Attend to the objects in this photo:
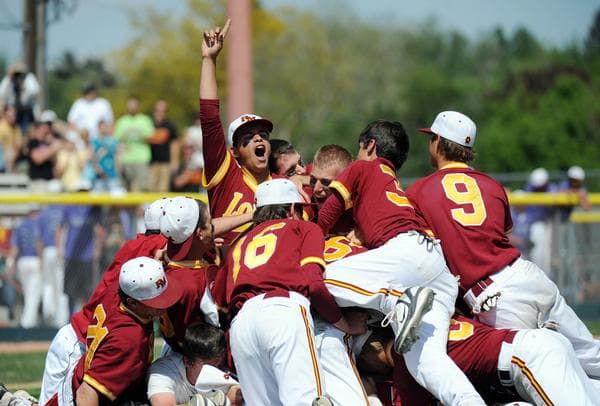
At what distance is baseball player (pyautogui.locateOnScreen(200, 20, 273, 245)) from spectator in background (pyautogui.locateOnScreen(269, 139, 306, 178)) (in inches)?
10.8

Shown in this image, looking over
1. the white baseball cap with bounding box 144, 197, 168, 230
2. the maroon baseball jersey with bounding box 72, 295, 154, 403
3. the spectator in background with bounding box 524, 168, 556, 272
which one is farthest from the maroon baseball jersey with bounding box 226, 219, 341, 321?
the spectator in background with bounding box 524, 168, 556, 272

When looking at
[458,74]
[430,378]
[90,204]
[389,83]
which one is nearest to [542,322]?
[430,378]

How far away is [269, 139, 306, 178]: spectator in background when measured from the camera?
315 inches

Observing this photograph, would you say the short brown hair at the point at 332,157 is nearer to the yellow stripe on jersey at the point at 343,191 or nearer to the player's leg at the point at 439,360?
the yellow stripe on jersey at the point at 343,191

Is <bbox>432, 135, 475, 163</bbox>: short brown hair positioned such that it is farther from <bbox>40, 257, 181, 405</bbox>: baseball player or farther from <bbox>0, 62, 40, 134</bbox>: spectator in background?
<bbox>0, 62, 40, 134</bbox>: spectator in background

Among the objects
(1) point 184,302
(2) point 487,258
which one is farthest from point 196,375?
(2) point 487,258

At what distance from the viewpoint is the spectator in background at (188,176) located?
15.1m

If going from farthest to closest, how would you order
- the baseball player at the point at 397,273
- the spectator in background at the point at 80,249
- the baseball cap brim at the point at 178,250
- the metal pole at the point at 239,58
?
the metal pole at the point at 239,58 → the spectator in background at the point at 80,249 → the baseball cap brim at the point at 178,250 → the baseball player at the point at 397,273

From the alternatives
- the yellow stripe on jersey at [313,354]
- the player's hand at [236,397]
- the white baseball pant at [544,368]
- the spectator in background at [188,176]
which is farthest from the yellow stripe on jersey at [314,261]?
the spectator in background at [188,176]

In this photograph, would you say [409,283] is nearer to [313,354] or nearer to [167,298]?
[313,354]

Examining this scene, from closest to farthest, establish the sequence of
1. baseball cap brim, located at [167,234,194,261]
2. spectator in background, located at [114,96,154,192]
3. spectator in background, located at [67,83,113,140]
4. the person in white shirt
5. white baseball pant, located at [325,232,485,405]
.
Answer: white baseball pant, located at [325,232,485,405], the person in white shirt, baseball cap brim, located at [167,234,194,261], spectator in background, located at [114,96,154,192], spectator in background, located at [67,83,113,140]

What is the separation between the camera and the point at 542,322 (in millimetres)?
6859

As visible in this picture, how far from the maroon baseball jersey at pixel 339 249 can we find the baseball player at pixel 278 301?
0.35m

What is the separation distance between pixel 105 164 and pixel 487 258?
32.1 ft
